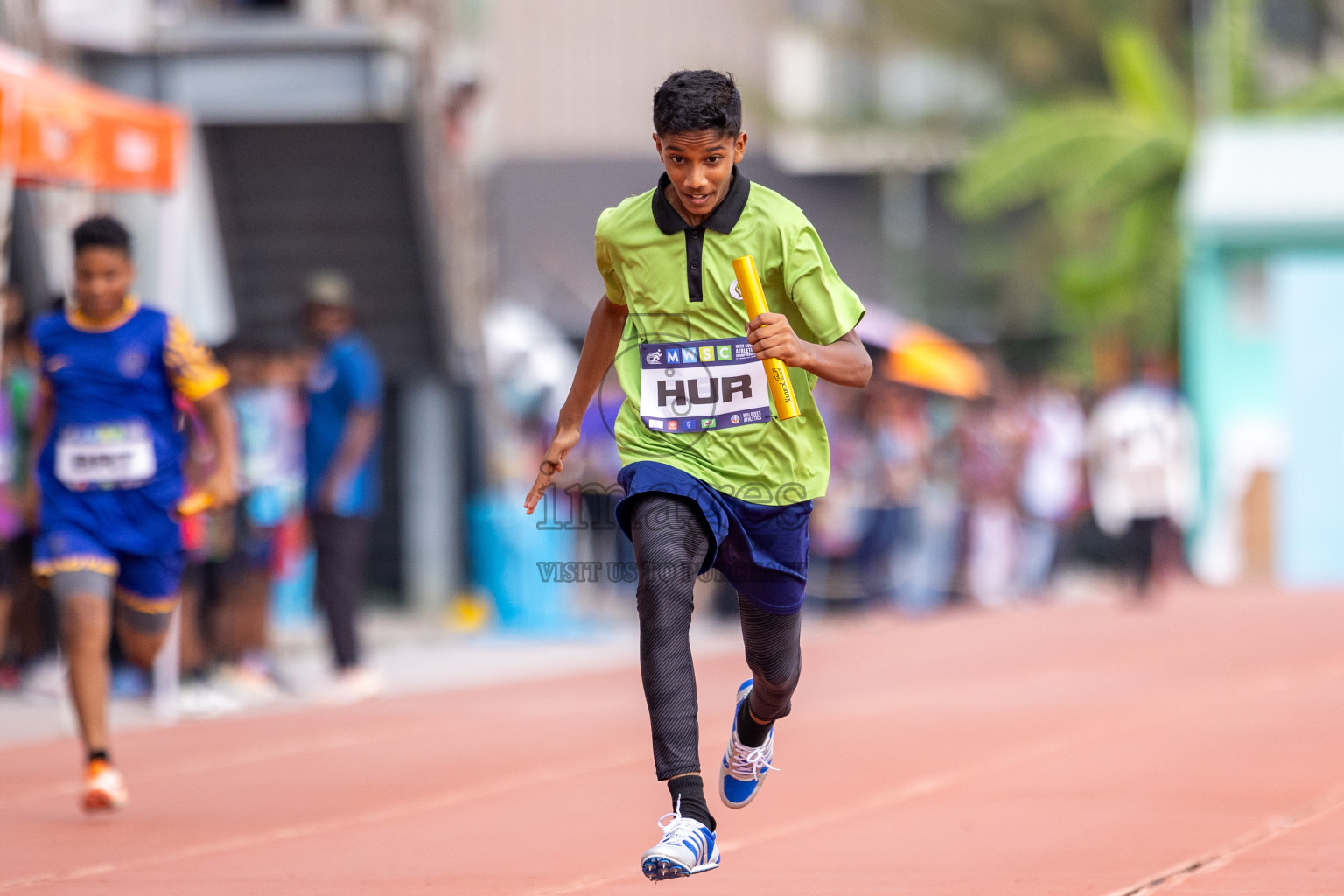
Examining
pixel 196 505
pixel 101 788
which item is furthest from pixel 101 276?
pixel 101 788

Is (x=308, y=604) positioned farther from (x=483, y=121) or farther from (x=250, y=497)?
(x=483, y=121)

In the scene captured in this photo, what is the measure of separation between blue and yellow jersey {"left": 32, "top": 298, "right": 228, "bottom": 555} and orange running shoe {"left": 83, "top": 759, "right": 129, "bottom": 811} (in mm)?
805

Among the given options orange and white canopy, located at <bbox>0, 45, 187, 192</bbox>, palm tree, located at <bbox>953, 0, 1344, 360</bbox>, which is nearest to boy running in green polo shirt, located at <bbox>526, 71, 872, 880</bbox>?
orange and white canopy, located at <bbox>0, 45, 187, 192</bbox>

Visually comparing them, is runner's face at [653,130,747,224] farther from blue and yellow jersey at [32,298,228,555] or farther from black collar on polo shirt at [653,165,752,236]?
blue and yellow jersey at [32,298,228,555]

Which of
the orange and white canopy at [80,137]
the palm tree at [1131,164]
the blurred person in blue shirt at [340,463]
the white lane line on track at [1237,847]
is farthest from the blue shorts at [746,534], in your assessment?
the palm tree at [1131,164]

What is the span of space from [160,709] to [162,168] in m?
2.68

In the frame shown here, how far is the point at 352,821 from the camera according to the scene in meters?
7.51

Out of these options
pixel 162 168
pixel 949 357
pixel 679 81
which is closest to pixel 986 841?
pixel 679 81

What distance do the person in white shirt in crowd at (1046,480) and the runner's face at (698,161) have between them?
1423 centimetres

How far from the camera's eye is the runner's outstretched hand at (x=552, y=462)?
5.77m

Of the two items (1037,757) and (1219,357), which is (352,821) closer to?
(1037,757)

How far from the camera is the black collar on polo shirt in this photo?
5.55 meters

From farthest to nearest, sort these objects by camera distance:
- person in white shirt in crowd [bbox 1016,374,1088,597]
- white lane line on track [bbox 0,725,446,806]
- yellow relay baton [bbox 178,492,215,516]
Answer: person in white shirt in crowd [bbox 1016,374,1088,597], white lane line on track [bbox 0,725,446,806], yellow relay baton [bbox 178,492,215,516]

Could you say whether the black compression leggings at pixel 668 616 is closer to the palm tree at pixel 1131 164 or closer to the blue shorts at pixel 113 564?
the blue shorts at pixel 113 564
